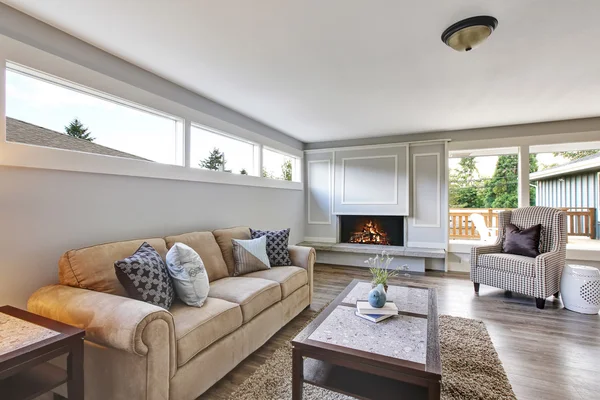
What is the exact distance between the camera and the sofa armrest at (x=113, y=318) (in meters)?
1.39

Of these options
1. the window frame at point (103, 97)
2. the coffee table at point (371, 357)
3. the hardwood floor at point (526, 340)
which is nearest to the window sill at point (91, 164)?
the window frame at point (103, 97)

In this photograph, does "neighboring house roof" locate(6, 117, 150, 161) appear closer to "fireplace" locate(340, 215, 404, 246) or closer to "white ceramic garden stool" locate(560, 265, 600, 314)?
"fireplace" locate(340, 215, 404, 246)

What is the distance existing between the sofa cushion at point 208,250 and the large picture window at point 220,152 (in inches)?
35.7

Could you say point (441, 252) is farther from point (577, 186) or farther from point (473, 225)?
point (577, 186)

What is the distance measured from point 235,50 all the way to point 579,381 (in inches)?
135

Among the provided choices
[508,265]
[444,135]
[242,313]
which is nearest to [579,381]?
[508,265]

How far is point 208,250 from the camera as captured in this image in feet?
9.05

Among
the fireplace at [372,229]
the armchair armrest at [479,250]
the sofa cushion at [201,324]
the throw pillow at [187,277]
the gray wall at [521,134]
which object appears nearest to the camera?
the sofa cushion at [201,324]

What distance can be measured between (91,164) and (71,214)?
0.40m

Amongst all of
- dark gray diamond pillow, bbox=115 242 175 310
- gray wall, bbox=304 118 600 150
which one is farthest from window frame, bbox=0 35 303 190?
gray wall, bbox=304 118 600 150

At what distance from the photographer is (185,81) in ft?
9.61

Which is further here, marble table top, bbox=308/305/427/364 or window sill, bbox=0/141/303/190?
window sill, bbox=0/141/303/190

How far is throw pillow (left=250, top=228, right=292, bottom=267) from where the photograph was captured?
3.22 meters

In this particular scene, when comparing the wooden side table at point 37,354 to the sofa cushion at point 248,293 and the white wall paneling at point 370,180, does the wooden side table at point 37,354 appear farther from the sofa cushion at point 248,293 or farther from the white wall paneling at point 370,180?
the white wall paneling at point 370,180
